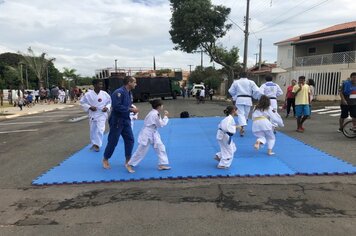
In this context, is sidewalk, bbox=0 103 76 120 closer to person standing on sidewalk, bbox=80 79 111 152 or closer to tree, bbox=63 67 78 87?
person standing on sidewalk, bbox=80 79 111 152

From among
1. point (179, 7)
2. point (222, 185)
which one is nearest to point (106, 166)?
point (222, 185)

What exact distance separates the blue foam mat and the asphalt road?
33cm

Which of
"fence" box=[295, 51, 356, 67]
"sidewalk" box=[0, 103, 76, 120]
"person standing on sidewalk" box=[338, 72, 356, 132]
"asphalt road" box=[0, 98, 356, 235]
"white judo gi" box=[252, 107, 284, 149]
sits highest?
"fence" box=[295, 51, 356, 67]

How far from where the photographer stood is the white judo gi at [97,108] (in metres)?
9.66

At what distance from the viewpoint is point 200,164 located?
8078 mm

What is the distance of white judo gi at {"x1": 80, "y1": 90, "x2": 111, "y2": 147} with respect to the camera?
380 inches

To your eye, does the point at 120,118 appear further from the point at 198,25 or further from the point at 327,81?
the point at 198,25

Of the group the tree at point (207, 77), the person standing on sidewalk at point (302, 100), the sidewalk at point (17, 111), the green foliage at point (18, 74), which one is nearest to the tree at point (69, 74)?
the green foliage at point (18, 74)

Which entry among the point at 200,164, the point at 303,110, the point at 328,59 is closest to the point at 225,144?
the point at 200,164

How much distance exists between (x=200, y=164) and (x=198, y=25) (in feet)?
113

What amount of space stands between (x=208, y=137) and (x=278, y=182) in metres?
4.92

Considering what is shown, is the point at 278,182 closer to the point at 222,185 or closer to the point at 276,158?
the point at 222,185

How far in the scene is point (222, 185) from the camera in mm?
6543

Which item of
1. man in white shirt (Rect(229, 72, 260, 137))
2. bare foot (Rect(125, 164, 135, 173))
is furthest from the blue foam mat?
man in white shirt (Rect(229, 72, 260, 137))
